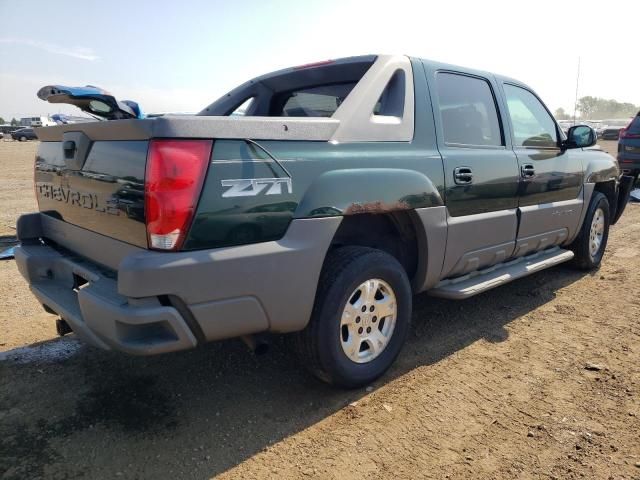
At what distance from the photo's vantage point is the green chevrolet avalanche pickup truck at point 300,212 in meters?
2.07

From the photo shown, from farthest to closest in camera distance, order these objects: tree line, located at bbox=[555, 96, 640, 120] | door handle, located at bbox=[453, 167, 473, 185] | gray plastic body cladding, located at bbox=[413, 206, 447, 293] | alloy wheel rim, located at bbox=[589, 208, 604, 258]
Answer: tree line, located at bbox=[555, 96, 640, 120]
alloy wheel rim, located at bbox=[589, 208, 604, 258]
door handle, located at bbox=[453, 167, 473, 185]
gray plastic body cladding, located at bbox=[413, 206, 447, 293]

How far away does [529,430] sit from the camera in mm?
2473

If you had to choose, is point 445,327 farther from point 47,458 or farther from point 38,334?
point 38,334

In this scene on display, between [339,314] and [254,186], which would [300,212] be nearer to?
[254,186]

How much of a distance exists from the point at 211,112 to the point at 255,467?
3115mm

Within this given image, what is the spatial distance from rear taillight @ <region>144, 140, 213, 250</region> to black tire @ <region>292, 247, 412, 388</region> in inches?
34.0

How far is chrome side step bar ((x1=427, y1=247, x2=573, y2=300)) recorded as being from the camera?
3328 millimetres

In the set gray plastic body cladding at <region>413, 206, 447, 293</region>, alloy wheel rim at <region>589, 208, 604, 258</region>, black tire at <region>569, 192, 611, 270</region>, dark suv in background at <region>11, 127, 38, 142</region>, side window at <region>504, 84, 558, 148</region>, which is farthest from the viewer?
dark suv in background at <region>11, 127, 38, 142</region>

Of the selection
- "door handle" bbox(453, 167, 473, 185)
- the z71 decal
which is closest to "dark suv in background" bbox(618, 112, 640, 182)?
"door handle" bbox(453, 167, 473, 185)

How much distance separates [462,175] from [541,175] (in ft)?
4.02

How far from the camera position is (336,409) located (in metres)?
2.65

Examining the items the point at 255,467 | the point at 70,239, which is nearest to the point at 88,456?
the point at 255,467

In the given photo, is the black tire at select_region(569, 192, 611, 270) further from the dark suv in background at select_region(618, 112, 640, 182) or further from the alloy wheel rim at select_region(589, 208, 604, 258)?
the dark suv in background at select_region(618, 112, 640, 182)

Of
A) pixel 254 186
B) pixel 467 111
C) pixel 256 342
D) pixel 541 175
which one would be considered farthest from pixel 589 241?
pixel 254 186
